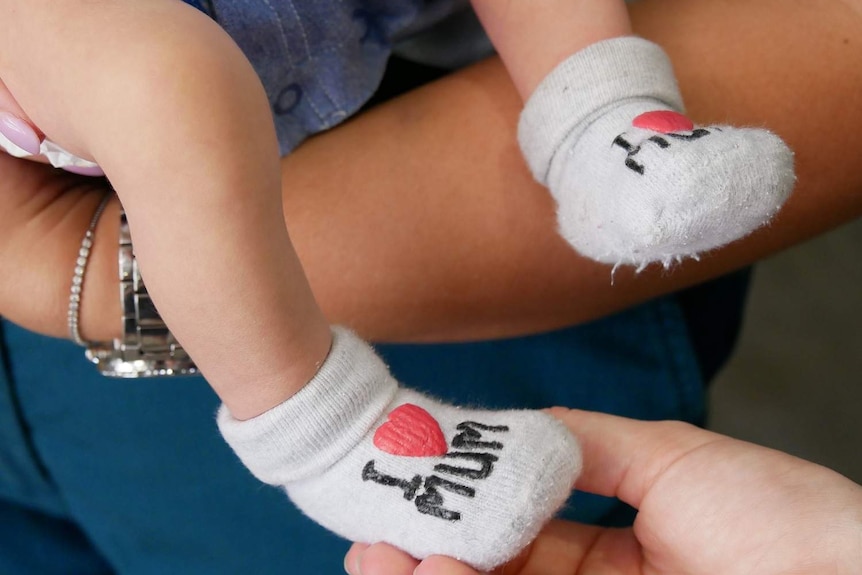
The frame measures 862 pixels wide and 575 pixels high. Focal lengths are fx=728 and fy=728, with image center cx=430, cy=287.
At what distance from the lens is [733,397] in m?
1.25

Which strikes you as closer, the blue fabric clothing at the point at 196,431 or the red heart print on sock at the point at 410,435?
the red heart print on sock at the point at 410,435

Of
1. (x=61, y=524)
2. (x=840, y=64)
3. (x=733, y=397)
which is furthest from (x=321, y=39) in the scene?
(x=733, y=397)

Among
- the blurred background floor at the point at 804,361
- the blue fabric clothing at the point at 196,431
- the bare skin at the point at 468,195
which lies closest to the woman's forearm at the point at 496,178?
the bare skin at the point at 468,195

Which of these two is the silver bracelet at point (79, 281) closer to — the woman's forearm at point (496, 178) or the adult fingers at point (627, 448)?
the woman's forearm at point (496, 178)

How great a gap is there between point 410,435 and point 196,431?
11.9 inches

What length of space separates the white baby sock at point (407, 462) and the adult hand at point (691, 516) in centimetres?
2

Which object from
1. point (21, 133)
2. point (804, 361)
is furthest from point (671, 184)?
point (804, 361)

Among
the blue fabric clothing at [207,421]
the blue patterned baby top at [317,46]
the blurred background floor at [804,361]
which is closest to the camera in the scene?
the blue patterned baby top at [317,46]

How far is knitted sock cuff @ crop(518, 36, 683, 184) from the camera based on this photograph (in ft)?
1.64

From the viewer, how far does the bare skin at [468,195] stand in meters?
0.56

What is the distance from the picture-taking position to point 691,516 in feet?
1.51

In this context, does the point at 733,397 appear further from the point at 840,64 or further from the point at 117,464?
the point at 117,464

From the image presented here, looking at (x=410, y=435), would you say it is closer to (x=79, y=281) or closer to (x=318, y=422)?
(x=318, y=422)

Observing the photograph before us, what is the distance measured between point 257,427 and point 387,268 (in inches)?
6.7
